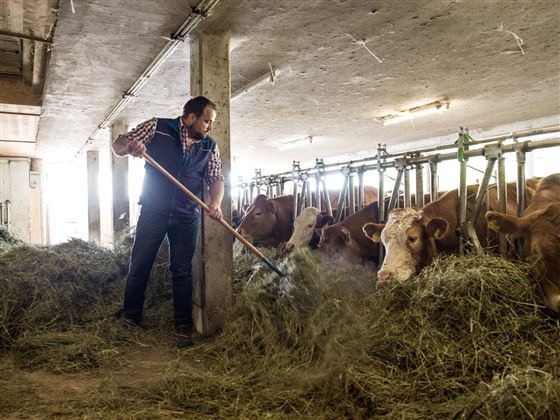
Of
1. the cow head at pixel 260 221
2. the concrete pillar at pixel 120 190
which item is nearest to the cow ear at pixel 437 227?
the cow head at pixel 260 221

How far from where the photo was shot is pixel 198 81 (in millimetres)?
4121

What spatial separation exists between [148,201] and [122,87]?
308 centimetres

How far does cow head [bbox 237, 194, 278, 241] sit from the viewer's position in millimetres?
7277

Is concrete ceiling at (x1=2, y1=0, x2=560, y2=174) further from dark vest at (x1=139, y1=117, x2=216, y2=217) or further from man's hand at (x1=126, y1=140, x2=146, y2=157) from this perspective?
man's hand at (x1=126, y1=140, x2=146, y2=157)

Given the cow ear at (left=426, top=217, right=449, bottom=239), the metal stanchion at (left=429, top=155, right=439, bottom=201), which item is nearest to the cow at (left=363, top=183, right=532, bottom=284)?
the cow ear at (left=426, top=217, right=449, bottom=239)

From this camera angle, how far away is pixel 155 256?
3.95 meters

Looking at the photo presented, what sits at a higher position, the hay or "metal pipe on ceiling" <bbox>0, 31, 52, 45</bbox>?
"metal pipe on ceiling" <bbox>0, 31, 52, 45</bbox>

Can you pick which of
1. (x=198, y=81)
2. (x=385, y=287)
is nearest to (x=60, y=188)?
(x=198, y=81)

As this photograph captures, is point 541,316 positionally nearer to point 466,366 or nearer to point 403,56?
point 466,366

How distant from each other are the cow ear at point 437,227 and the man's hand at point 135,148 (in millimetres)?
2579

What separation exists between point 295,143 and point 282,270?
768 cm

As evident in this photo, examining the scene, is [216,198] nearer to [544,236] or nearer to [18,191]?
[544,236]

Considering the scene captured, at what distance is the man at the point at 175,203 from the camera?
3863 millimetres

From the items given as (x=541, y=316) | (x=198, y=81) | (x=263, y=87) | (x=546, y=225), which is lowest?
(x=541, y=316)
